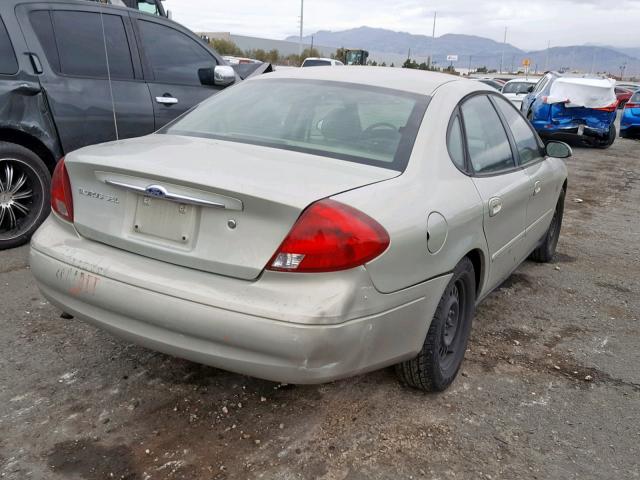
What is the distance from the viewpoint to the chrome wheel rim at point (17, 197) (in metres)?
4.51

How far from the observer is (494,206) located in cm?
320

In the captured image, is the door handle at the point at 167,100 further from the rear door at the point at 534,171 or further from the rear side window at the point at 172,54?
the rear door at the point at 534,171

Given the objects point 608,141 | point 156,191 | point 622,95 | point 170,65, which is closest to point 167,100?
point 170,65

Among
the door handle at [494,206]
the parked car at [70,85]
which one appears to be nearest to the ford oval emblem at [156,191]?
the door handle at [494,206]

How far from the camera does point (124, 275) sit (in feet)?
7.89

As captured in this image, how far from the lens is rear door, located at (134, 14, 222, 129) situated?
17.4 feet

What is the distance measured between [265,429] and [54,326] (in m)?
1.54

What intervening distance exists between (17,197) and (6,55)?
1.02m

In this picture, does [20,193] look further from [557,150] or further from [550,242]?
[550,242]

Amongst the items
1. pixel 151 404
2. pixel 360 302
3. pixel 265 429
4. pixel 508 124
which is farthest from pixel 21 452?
pixel 508 124

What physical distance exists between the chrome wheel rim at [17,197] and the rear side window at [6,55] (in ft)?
2.12

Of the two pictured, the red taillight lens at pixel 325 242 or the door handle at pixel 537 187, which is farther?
the door handle at pixel 537 187

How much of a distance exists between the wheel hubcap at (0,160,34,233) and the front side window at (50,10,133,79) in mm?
863

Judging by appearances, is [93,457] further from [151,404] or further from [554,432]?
[554,432]
